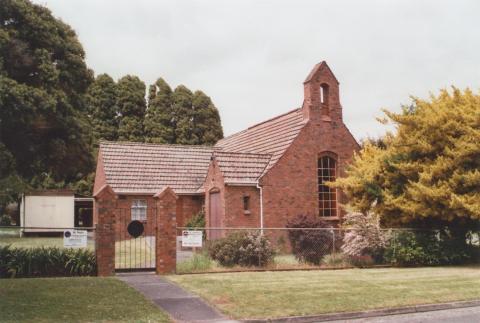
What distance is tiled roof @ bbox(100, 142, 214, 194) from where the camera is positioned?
3216 cm

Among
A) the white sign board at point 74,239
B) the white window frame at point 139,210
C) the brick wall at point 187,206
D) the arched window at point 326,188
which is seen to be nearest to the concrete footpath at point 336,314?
the white sign board at point 74,239

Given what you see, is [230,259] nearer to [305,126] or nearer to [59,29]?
[305,126]

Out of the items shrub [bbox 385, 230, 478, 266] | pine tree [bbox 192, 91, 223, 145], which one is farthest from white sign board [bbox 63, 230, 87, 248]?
pine tree [bbox 192, 91, 223, 145]

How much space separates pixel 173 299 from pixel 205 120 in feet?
150

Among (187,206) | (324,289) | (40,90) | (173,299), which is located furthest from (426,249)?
(40,90)

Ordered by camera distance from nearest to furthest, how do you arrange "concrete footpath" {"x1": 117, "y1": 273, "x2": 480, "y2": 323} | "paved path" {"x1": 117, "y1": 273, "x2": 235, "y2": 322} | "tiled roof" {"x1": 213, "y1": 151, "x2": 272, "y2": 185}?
"concrete footpath" {"x1": 117, "y1": 273, "x2": 480, "y2": 323}, "paved path" {"x1": 117, "y1": 273, "x2": 235, "y2": 322}, "tiled roof" {"x1": 213, "y1": 151, "x2": 272, "y2": 185}

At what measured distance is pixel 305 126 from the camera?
26.7m

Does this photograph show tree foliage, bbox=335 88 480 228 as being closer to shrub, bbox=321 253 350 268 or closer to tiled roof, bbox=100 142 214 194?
shrub, bbox=321 253 350 268

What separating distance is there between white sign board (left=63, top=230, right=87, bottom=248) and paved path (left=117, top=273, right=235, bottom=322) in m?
1.51

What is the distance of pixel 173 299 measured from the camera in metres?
12.7

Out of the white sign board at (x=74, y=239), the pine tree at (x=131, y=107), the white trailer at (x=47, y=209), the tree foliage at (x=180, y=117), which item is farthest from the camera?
the tree foliage at (x=180, y=117)

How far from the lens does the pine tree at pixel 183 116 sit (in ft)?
183

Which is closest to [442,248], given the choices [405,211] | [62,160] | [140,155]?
[405,211]

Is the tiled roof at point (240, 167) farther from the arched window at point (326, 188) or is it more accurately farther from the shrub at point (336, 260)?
the shrub at point (336, 260)
